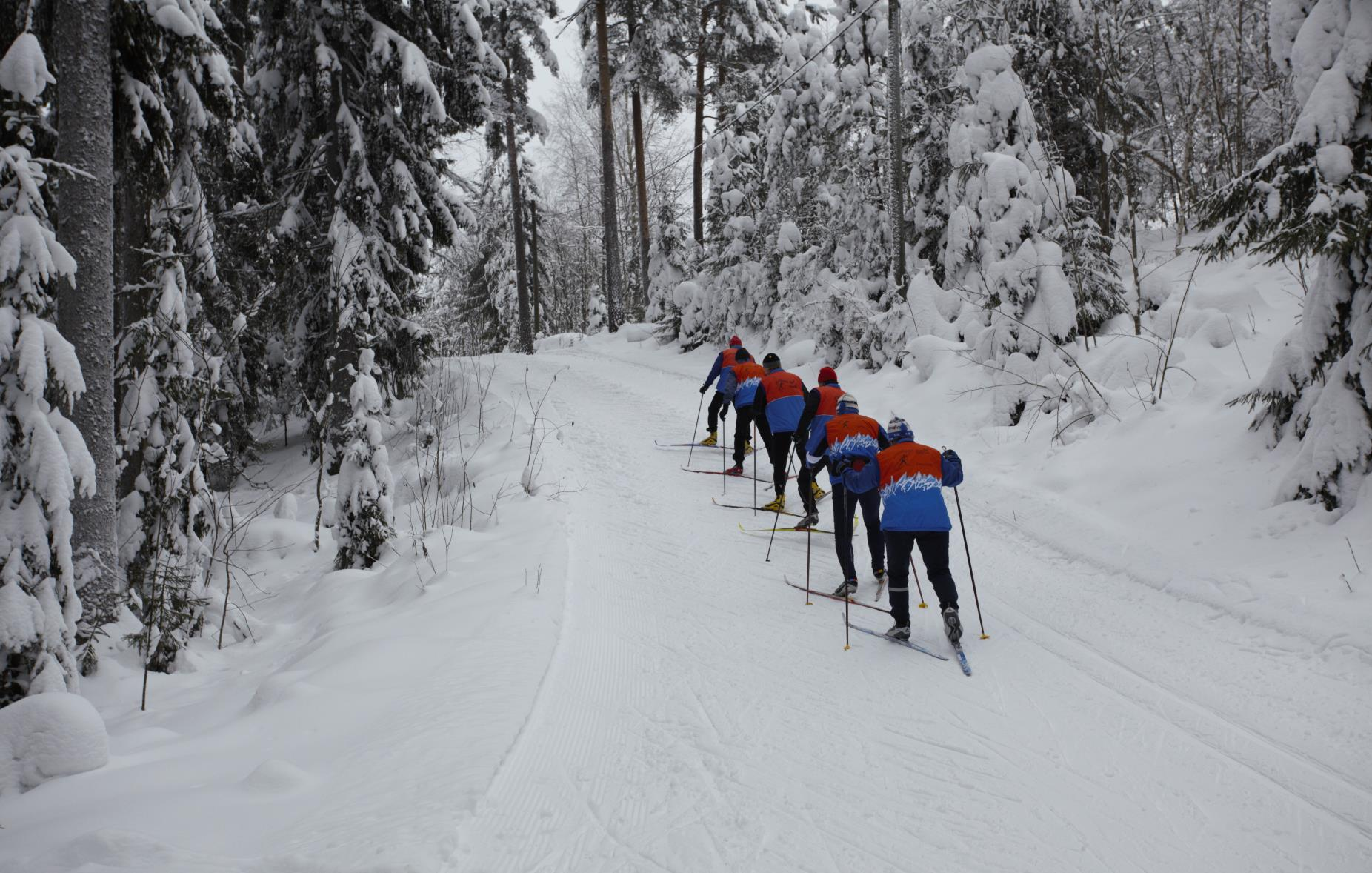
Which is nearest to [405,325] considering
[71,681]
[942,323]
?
[71,681]

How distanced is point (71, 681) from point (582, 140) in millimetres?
38267

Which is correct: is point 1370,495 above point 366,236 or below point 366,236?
below

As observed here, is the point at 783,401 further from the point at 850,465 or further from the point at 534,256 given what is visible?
the point at 534,256

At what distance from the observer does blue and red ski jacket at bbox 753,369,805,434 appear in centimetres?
923

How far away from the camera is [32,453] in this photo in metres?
4.50

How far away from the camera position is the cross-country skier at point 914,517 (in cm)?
570

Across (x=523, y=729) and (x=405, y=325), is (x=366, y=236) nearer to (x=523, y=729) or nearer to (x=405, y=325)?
(x=405, y=325)

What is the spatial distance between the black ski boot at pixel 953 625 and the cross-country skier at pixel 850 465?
107 cm

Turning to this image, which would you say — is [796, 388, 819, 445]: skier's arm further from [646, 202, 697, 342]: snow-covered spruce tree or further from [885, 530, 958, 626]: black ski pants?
[646, 202, 697, 342]: snow-covered spruce tree

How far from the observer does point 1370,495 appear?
596 centimetres

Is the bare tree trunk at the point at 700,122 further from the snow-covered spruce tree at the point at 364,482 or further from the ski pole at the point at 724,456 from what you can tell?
the snow-covered spruce tree at the point at 364,482

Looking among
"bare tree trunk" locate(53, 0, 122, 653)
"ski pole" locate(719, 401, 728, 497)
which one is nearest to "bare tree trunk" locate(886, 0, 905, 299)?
"ski pole" locate(719, 401, 728, 497)

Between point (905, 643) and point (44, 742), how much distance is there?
5.30m

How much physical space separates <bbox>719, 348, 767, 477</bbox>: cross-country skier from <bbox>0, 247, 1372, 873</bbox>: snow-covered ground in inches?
77.1
